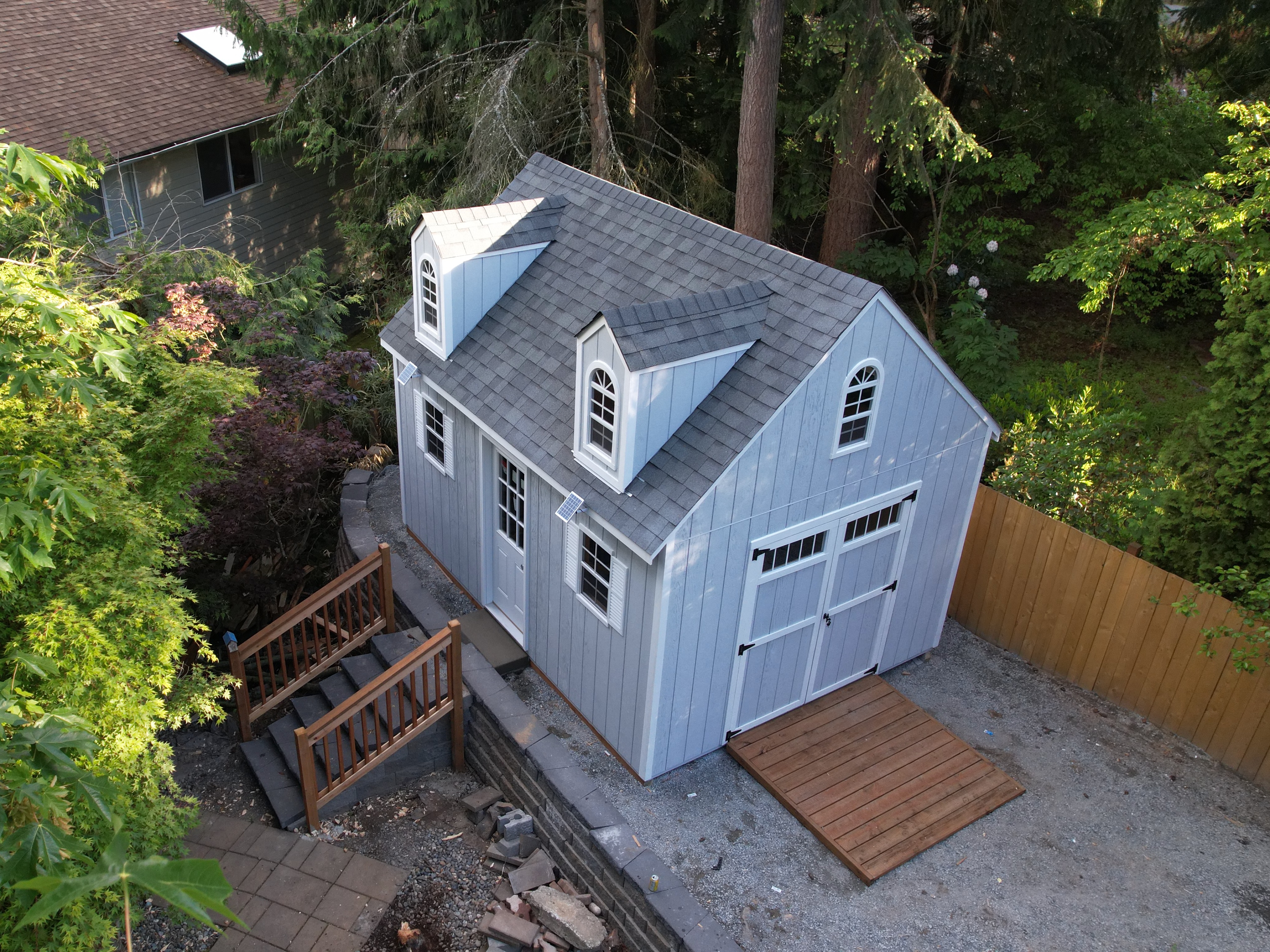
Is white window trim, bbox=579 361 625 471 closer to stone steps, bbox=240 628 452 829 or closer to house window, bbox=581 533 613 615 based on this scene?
house window, bbox=581 533 613 615

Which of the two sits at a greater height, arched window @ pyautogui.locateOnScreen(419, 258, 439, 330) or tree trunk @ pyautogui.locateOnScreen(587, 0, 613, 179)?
tree trunk @ pyautogui.locateOnScreen(587, 0, 613, 179)

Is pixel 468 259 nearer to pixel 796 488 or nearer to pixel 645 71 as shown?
pixel 796 488

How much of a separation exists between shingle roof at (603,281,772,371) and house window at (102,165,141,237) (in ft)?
40.0

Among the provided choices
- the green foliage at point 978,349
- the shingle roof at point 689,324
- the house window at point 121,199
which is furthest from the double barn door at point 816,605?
the house window at point 121,199

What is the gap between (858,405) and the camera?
751cm

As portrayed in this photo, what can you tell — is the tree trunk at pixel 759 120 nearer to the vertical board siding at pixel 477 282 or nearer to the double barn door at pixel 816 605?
the vertical board siding at pixel 477 282

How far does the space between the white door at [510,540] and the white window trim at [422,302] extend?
1463 millimetres

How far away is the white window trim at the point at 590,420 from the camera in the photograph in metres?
6.88

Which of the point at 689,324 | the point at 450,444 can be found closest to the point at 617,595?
the point at 689,324

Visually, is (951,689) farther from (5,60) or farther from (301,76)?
(5,60)

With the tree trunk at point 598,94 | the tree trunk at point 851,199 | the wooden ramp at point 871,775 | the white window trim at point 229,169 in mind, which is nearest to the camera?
the wooden ramp at point 871,775

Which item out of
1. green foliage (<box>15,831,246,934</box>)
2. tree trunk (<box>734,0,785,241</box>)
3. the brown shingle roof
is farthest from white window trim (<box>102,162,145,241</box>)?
green foliage (<box>15,831,246,934</box>)

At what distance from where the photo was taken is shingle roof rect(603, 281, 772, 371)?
6.68m

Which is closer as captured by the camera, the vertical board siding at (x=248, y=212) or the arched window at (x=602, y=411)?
the arched window at (x=602, y=411)
